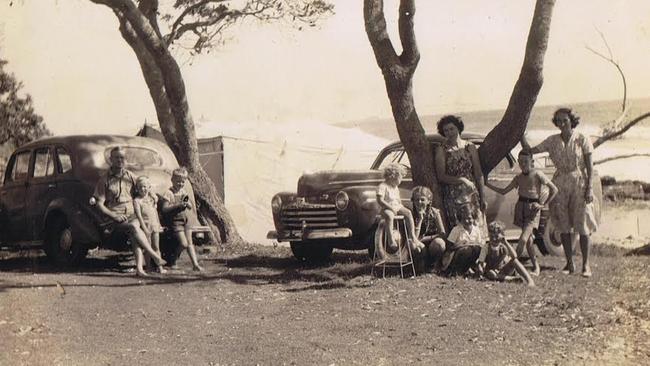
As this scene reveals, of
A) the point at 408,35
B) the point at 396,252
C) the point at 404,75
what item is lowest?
the point at 396,252

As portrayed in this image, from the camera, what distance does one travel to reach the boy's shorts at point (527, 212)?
8125 millimetres

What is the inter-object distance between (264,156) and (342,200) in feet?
24.1

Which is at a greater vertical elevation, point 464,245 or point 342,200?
point 342,200

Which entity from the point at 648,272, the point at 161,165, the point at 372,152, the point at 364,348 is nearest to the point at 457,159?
the point at 648,272

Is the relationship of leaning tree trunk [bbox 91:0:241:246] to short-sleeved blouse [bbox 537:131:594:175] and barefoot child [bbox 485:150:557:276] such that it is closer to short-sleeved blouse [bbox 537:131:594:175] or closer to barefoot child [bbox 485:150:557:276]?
barefoot child [bbox 485:150:557:276]

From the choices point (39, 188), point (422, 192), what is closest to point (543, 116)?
point (422, 192)

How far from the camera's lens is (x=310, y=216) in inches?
366

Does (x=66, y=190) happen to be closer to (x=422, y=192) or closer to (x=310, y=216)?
(x=310, y=216)

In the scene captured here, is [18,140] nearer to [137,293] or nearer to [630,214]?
[137,293]

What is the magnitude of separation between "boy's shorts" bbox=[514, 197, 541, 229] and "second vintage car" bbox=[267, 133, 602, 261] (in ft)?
4.05

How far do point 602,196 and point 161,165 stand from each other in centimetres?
572

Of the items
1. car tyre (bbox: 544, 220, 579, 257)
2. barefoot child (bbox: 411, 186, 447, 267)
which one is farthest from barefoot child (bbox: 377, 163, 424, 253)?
car tyre (bbox: 544, 220, 579, 257)

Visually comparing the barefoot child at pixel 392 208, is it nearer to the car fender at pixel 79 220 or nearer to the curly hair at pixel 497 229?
the curly hair at pixel 497 229

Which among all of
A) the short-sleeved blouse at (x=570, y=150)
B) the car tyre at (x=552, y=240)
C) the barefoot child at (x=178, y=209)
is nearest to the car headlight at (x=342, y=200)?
the barefoot child at (x=178, y=209)
